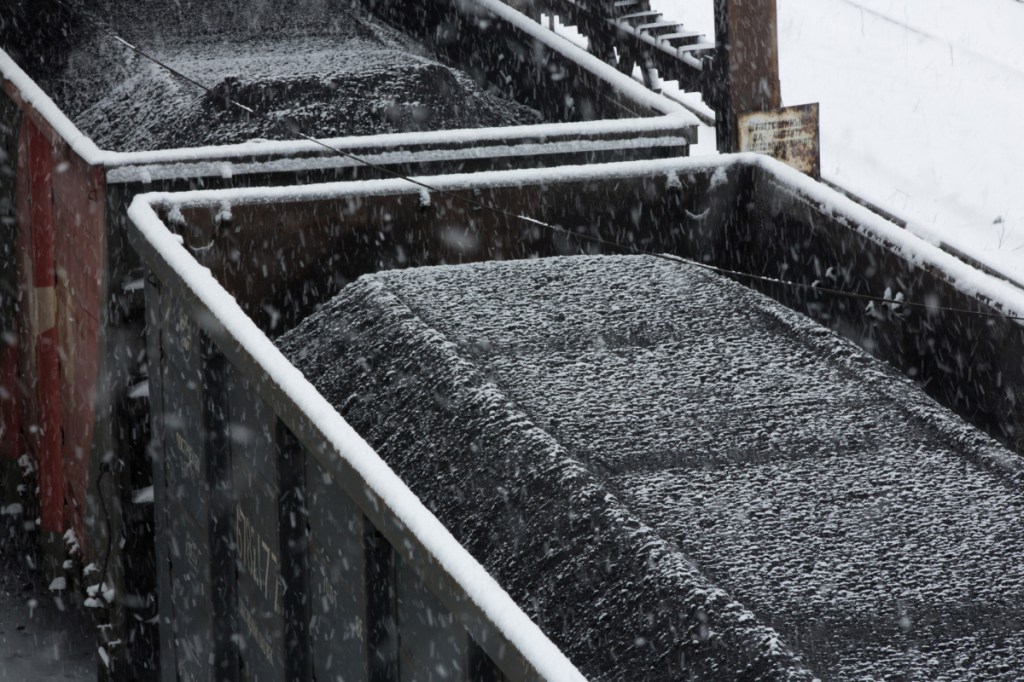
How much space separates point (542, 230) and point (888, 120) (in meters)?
9.65

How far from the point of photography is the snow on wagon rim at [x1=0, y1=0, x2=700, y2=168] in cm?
557

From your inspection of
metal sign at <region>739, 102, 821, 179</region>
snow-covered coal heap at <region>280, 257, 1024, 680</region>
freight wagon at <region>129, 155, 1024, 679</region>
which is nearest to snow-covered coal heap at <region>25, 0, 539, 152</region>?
metal sign at <region>739, 102, 821, 179</region>

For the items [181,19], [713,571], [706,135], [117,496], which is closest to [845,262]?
[713,571]

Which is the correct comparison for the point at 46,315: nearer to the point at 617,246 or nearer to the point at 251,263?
the point at 251,263

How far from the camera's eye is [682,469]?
3732 millimetres

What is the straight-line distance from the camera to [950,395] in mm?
4516

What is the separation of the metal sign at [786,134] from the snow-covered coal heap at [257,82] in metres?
1.07

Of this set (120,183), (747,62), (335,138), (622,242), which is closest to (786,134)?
(747,62)

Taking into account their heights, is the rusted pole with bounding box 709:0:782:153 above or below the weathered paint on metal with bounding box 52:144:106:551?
above

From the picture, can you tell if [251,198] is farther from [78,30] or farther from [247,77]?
[78,30]

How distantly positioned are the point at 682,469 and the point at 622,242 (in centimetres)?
195

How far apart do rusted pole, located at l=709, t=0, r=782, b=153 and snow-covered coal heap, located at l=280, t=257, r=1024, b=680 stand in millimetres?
2359

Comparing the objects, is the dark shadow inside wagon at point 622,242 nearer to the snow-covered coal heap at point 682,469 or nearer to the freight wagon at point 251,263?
the freight wagon at point 251,263

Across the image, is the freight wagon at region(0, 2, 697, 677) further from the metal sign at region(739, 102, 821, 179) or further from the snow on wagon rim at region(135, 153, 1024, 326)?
the metal sign at region(739, 102, 821, 179)
